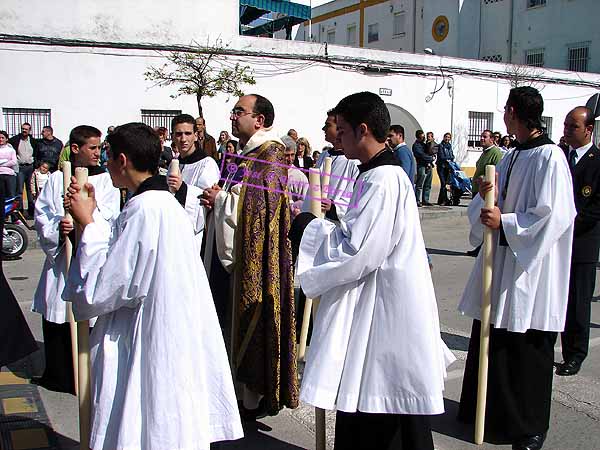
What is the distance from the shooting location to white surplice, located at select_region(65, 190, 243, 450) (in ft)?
8.79

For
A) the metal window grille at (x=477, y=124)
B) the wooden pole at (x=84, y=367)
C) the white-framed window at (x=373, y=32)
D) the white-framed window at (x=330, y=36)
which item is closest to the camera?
the wooden pole at (x=84, y=367)

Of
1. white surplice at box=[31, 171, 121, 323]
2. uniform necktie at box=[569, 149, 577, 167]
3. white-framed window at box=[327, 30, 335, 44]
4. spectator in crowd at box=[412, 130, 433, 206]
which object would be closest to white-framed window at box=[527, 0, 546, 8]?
white-framed window at box=[327, 30, 335, 44]

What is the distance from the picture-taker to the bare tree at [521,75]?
23297 millimetres

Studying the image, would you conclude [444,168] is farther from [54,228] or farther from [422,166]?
[54,228]

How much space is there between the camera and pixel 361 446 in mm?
3215

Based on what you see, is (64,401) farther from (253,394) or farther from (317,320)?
(317,320)

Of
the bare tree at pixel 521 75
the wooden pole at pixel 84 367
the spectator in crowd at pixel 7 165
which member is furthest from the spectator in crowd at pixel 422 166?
the wooden pole at pixel 84 367

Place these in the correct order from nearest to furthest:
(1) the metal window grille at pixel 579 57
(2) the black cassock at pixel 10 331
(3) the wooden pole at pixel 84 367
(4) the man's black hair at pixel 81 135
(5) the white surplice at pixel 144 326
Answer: (5) the white surplice at pixel 144 326 → (3) the wooden pole at pixel 84 367 → (2) the black cassock at pixel 10 331 → (4) the man's black hair at pixel 81 135 → (1) the metal window grille at pixel 579 57

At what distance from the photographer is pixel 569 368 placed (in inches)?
205

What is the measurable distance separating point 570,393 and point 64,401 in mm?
3707

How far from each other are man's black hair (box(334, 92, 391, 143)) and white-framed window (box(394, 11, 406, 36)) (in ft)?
102

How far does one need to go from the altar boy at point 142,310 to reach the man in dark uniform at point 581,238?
3.48 m

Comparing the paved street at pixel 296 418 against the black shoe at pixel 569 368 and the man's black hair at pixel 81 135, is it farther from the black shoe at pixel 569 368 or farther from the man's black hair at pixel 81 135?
the man's black hair at pixel 81 135

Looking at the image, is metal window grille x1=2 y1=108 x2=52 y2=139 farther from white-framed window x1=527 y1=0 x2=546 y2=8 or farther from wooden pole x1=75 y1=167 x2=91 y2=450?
white-framed window x1=527 y1=0 x2=546 y2=8
